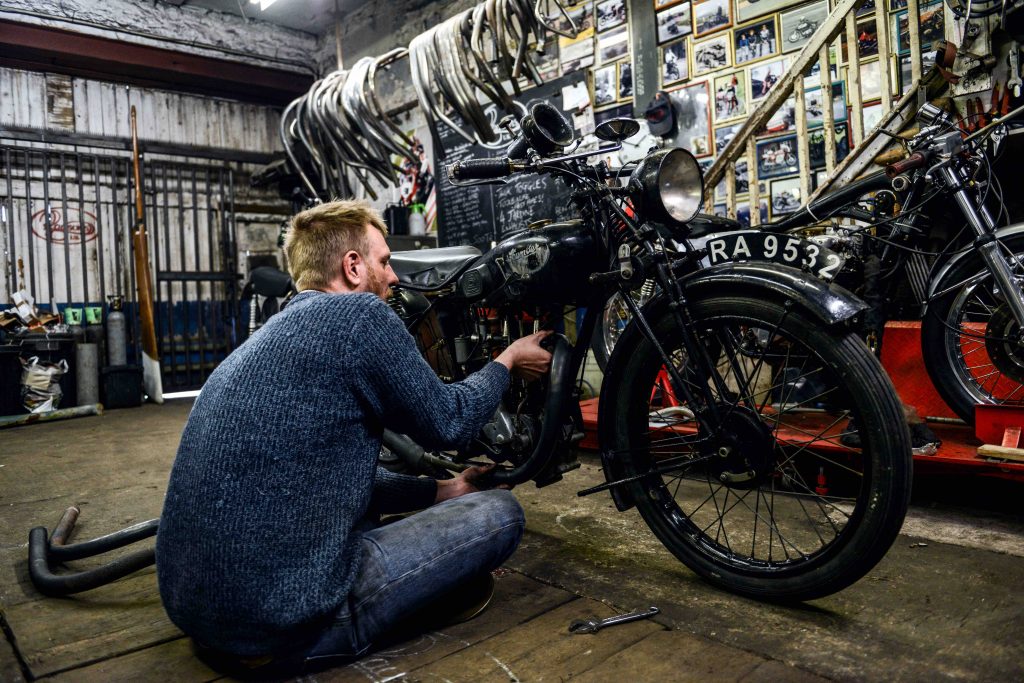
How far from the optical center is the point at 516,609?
1.69m

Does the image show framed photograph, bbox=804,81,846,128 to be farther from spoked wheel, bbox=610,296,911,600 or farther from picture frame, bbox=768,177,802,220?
spoked wheel, bbox=610,296,911,600

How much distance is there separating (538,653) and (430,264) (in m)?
1.38

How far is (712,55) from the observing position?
4.35 meters

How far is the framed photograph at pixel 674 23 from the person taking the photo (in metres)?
4.46

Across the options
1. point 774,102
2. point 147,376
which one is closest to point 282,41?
point 147,376

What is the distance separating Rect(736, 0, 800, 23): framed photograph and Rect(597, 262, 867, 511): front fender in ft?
10.3

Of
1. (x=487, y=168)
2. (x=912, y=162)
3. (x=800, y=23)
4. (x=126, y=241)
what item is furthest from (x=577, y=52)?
(x=126, y=241)

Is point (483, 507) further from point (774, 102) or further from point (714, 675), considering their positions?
point (774, 102)

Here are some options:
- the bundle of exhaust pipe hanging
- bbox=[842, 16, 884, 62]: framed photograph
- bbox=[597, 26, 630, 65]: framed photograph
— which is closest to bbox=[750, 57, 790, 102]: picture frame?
bbox=[842, 16, 884, 62]: framed photograph

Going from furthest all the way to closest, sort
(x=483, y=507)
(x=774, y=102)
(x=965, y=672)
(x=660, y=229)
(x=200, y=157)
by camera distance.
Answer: (x=200, y=157) → (x=774, y=102) → (x=660, y=229) → (x=483, y=507) → (x=965, y=672)

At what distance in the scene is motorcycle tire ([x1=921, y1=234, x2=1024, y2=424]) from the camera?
2516mm

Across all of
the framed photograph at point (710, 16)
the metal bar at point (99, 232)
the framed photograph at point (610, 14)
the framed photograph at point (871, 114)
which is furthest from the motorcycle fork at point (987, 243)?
the metal bar at point (99, 232)

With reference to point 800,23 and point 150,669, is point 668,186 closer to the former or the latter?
point 150,669

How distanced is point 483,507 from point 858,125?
2.72 m
